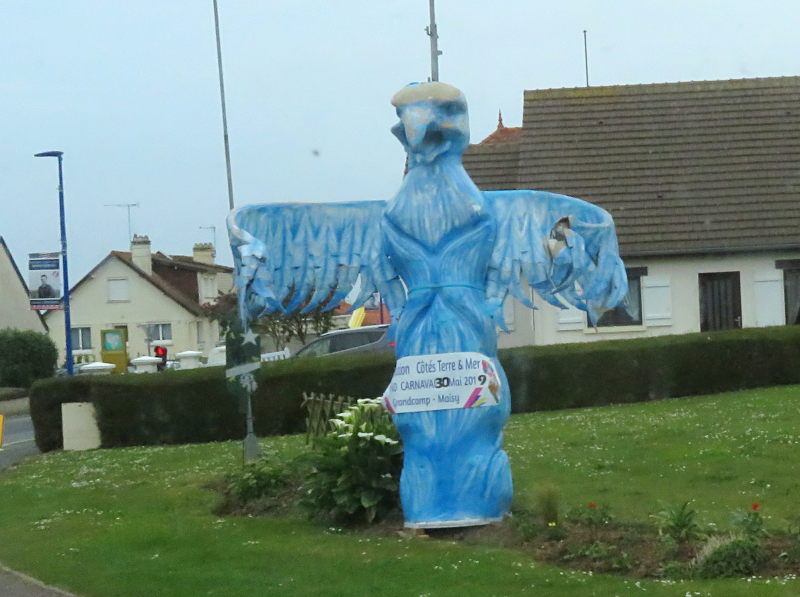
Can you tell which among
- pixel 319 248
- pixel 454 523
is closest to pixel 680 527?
pixel 454 523

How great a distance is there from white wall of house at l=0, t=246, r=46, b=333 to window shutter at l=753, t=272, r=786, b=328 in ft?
137

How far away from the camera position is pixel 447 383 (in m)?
11.4

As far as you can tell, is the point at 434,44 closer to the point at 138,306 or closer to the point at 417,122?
the point at 417,122

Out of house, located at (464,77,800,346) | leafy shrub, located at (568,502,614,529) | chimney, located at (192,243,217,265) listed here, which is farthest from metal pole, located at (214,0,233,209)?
chimney, located at (192,243,217,265)

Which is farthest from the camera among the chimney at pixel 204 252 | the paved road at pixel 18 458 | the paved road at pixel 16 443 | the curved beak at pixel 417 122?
the chimney at pixel 204 252

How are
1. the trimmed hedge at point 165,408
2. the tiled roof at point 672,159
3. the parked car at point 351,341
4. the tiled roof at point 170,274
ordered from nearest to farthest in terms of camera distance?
the trimmed hedge at point 165,408
the parked car at point 351,341
the tiled roof at point 672,159
the tiled roof at point 170,274

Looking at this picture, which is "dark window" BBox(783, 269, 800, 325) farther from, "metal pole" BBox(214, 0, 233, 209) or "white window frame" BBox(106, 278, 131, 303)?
"white window frame" BBox(106, 278, 131, 303)

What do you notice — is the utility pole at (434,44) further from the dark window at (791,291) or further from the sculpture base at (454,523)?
the sculpture base at (454,523)

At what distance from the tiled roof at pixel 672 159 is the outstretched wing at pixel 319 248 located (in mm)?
18975

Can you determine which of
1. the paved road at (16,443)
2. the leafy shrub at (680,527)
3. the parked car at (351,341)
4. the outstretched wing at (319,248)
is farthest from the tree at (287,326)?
the leafy shrub at (680,527)

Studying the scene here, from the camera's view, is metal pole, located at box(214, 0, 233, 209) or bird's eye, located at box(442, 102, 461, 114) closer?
bird's eye, located at box(442, 102, 461, 114)

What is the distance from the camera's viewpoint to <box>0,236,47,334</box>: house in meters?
65.2

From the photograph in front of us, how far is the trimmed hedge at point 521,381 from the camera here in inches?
922

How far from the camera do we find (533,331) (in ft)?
103
